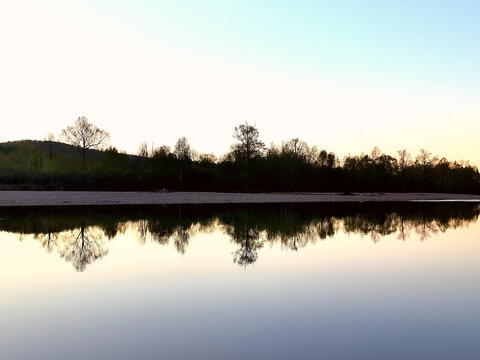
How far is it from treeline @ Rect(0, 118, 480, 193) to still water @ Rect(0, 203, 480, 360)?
130ft

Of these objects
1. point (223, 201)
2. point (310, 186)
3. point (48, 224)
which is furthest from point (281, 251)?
point (310, 186)

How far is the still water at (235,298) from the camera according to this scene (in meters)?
5.69

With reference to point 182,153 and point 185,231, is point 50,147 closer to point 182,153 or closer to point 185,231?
point 182,153

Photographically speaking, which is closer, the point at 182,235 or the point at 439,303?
the point at 439,303

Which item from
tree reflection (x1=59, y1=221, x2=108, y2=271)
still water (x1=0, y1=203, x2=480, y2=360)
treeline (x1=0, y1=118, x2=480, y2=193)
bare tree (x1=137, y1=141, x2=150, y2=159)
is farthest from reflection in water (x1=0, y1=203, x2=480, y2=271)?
bare tree (x1=137, y1=141, x2=150, y2=159)

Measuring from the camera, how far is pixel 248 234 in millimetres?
18953

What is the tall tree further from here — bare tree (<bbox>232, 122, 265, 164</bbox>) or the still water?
the still water

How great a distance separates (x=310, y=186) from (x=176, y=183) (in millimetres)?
25023

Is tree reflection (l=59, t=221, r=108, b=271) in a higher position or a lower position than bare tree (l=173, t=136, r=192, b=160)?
lower

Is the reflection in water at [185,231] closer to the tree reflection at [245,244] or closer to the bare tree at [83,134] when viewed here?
the tree reflection at [245,244]

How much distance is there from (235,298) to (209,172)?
54643mm

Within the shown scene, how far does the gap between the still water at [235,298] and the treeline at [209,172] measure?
39482mm

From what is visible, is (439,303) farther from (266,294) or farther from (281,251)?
(281,251)

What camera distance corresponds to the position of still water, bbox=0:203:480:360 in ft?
18.7
